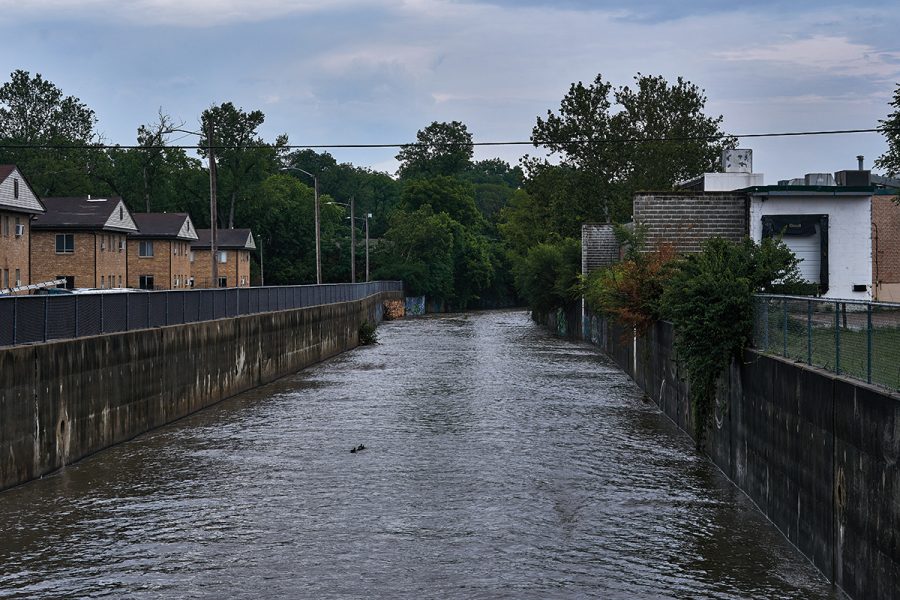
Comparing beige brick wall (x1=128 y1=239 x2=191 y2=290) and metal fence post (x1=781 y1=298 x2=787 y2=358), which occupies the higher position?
beige brick wall (x1=128 y1=239 x2=191 y2=290)

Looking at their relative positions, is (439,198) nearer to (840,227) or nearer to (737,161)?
(737,161)

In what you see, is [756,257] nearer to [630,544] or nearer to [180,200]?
[630,544]

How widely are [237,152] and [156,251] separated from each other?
39.4 m

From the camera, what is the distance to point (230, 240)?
349ft

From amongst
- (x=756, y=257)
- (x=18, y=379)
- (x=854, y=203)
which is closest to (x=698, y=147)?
(x=854, y=203)

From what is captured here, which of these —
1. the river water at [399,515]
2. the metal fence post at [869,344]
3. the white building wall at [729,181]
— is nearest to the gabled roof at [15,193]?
the river water at [399,515]

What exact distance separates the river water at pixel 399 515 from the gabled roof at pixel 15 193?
31.6 metres

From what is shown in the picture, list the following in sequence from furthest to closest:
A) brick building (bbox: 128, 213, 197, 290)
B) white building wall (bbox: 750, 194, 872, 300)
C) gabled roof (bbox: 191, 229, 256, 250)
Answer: gabled roof (bbox: 191, 229, 256, 250) → brick building (bbox: 128, 213, 197, 290) → white building wall (bbox: 750, 194, 872, 300)

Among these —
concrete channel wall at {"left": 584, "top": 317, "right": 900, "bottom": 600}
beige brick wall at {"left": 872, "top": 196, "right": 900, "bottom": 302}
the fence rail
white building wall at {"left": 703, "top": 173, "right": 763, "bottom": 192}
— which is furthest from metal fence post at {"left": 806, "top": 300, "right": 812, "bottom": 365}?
white building wall at {"left": 703, "top": 173, "right": 763, "bottom": 192}

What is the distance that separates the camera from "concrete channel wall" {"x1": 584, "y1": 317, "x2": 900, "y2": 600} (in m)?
10.6

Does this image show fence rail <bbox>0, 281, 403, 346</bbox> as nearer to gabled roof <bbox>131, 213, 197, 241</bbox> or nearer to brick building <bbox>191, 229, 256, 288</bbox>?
gabled roof <bbox>131, 213, 197, 241</bbox>

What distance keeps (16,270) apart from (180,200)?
65.0 metres

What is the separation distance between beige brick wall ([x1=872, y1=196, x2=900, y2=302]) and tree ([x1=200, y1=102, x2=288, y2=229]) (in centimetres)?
8737

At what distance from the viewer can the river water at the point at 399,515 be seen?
13.2 metres
